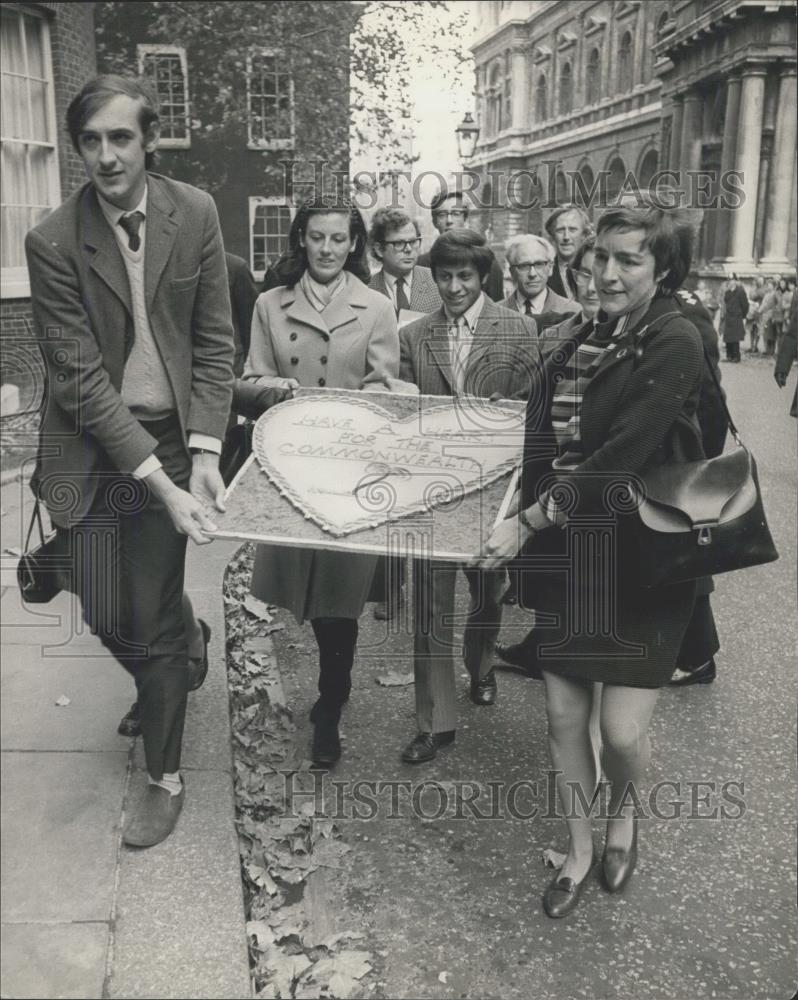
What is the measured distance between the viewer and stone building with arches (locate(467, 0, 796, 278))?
32.5m

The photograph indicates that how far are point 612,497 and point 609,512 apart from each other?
5 centimetres

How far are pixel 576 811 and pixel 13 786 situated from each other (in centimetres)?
189

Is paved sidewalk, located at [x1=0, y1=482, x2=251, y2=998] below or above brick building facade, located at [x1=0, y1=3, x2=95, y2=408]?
below

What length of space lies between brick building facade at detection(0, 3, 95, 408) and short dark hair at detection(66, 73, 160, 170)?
7770 mm

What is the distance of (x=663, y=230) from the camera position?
9.55 ft

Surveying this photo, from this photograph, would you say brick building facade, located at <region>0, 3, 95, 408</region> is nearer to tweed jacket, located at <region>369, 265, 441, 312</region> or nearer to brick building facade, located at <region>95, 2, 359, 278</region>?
brick building facade, located at <region>95, 2, 359, 278</region>

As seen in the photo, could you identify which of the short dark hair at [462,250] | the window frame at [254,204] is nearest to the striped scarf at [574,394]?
the short dark hair at [462,250]

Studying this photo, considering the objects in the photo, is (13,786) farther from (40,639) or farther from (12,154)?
(12,154)

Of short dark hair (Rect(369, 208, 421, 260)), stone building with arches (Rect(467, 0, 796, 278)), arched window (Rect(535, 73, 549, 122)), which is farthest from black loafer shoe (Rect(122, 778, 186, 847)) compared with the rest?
arched window (Rect(535, 73, 549, 122))

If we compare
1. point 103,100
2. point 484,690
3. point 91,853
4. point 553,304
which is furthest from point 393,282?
point 91,853

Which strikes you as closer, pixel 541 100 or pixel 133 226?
pixel 133 226

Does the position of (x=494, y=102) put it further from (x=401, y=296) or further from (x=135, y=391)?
(x=135, y=391)

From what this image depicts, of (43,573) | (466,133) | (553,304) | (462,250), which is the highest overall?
(466,133)

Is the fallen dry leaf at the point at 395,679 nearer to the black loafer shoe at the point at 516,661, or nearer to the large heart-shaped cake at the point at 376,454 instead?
the black loafer shoe at the point at 516,661
